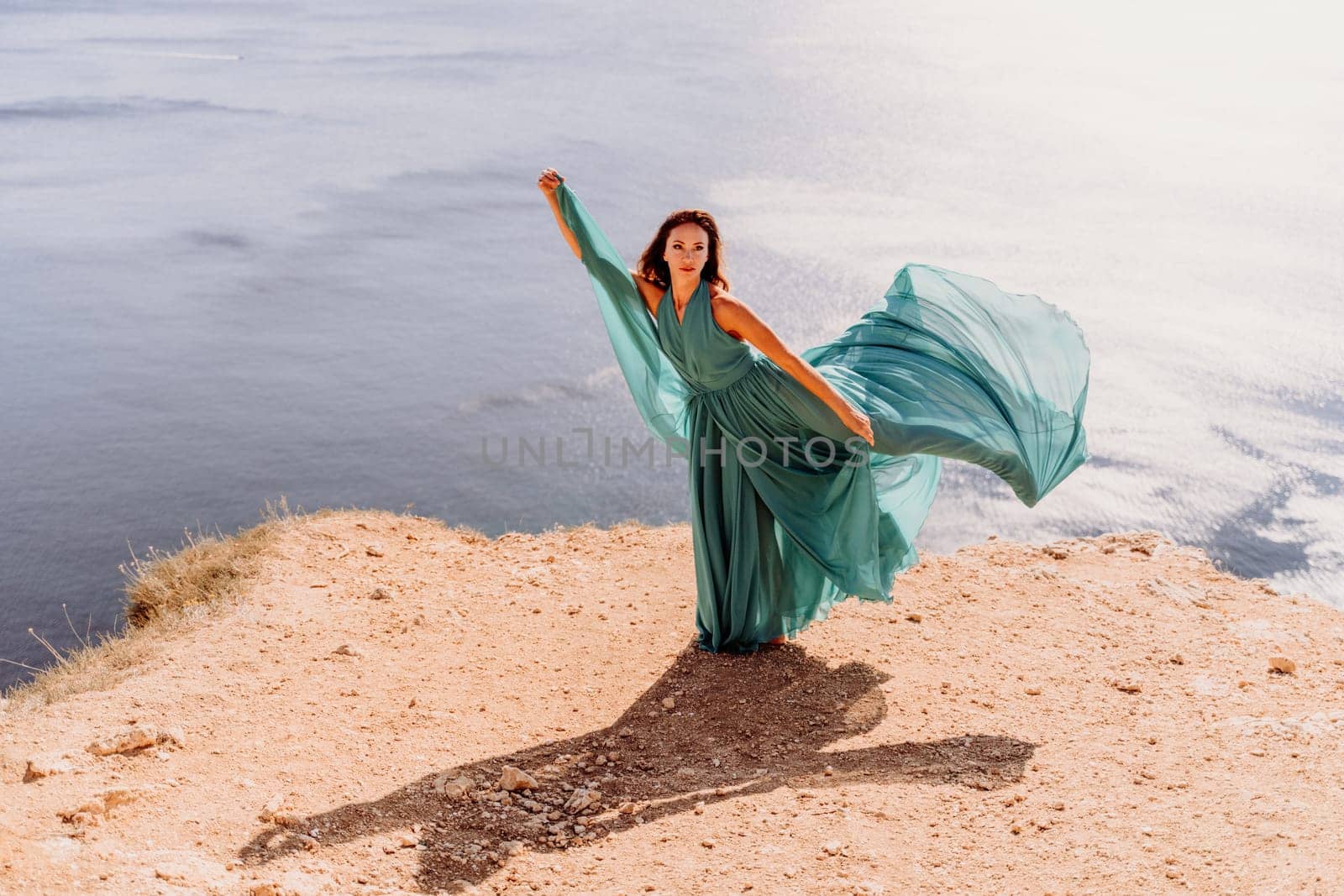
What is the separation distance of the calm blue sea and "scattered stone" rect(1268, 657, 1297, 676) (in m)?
3.38

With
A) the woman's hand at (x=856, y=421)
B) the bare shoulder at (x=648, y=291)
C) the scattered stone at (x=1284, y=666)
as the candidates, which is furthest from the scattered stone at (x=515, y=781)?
the scattered stone at (x=1284, y=666)

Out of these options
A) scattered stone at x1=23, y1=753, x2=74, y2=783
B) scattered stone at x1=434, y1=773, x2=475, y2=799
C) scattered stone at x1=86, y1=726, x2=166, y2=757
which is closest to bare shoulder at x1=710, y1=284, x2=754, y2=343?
scattered stone at x1=434, y1=773, x2=475, y2=799

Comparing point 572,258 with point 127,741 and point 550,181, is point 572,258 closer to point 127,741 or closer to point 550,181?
point 550,181

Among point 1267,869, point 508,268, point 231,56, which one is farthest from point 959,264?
point 231,56

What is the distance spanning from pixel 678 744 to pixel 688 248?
8.04 ft

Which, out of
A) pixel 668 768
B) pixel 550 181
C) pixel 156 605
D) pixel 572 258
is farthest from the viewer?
pixel 572 258

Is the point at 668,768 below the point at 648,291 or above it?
below

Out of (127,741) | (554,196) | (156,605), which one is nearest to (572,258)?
(156,605)

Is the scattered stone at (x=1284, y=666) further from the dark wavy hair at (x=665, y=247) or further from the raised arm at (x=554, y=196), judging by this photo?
the raised arm at (x=554, y=196)

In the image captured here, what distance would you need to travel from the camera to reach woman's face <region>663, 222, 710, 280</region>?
5.71 metres

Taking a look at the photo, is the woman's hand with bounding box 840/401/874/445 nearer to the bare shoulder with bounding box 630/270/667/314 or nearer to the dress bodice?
the dress bodice

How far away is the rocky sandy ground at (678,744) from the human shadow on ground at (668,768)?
18mm

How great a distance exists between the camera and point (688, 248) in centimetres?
571

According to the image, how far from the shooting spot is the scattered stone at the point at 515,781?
213 inches
